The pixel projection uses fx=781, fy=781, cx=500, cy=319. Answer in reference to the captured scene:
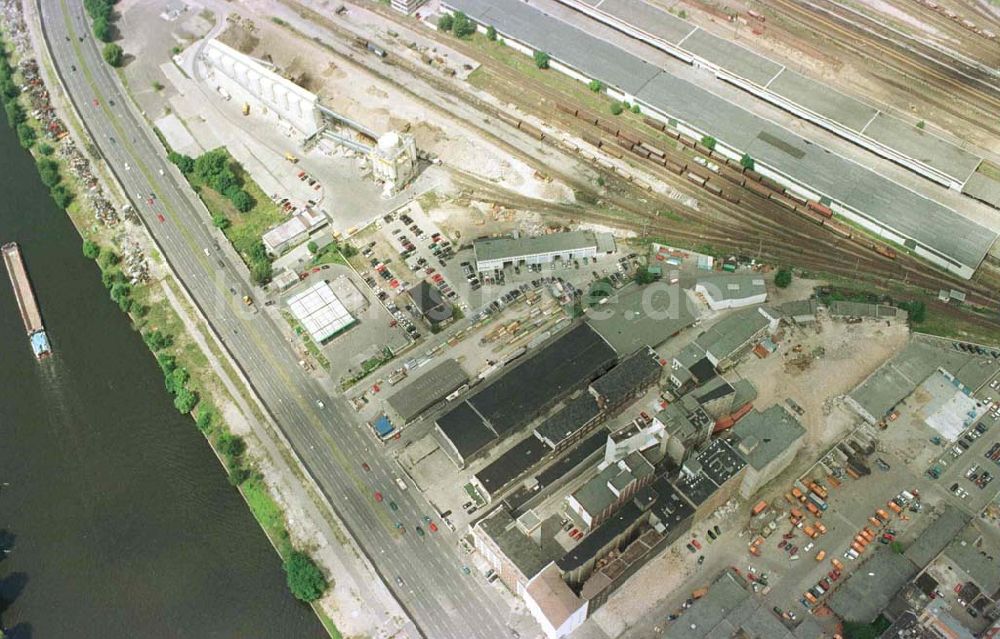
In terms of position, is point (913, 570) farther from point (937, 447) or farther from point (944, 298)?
point (944, 298)

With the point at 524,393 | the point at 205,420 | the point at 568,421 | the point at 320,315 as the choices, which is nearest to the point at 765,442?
the point at 568,421

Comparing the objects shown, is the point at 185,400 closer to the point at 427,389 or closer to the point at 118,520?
the point at 118,520

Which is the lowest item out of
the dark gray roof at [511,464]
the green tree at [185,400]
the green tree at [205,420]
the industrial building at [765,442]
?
the industrial building at [765,442]

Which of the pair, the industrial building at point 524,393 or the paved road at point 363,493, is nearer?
the paved road at point 363,493

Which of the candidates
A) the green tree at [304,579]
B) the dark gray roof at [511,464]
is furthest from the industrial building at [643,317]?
the green tree at [304,579]

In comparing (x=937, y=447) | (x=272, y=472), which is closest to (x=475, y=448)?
(x=272, y=472)

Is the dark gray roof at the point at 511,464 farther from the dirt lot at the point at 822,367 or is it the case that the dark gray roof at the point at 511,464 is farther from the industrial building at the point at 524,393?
the dirt lot at the point at 822,367
